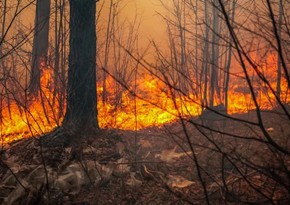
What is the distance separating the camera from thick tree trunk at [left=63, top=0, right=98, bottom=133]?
7.03 meters

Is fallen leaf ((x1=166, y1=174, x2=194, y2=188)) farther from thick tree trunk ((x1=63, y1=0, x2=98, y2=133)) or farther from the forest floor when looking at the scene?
thick tree trunk ((x1=63, y1=0, x2=98, y2=133))

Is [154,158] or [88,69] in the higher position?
[88,69]

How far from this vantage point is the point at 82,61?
722 centimetres

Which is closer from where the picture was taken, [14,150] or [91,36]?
[14,150]

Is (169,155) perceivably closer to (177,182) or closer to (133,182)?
(177,182)

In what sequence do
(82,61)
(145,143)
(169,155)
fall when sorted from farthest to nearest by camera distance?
(82,61), (145,143), (169,155)

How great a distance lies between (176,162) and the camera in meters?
5.72

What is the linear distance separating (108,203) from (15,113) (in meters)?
8.54

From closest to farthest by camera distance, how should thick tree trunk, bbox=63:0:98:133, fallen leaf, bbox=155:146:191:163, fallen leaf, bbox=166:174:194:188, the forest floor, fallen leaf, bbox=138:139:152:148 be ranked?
the forest floor → fallen leaf, bbox=166:174:194:188 → fallen leaf, bbox=155:146:191:163 → fallen leaf, bbox=138:139:152:148 → thick tree trunk, bbox=63:0:98:133

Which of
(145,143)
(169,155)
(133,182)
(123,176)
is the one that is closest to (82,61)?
(145,143)

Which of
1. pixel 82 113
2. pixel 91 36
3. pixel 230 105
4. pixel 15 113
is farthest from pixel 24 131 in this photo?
pixel 230 105

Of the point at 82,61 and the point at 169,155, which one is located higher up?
the point at 82,61

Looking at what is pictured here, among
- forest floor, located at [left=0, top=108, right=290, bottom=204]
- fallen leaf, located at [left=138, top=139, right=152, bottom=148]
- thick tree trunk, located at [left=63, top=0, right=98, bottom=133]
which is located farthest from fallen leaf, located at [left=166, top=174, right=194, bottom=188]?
thick tree trunk, located at [left=63, top=0, right=98, bottom=133]

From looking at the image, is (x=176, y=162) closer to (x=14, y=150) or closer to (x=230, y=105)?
(x=14, y=150)
